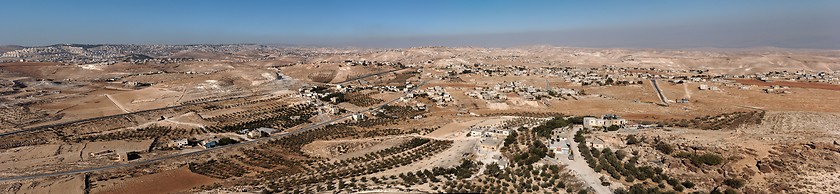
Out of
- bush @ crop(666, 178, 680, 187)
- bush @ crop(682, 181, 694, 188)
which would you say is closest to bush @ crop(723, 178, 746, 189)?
bush @ crop(682, 181, 694, 188)

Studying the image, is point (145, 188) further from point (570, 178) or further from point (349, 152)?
point (570, 178)

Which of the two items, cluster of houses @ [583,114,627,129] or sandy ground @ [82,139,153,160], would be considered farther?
sandy ground @ [82,139,153,160]

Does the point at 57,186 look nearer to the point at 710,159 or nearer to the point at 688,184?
the point at 688,184

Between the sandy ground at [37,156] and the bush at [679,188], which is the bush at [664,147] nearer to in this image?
the bush at [679,188]

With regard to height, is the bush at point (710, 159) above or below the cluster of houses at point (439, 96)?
above

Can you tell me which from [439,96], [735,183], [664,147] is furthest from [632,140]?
[439,96]

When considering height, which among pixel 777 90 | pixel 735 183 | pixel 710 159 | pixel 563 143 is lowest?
pixel 777 90

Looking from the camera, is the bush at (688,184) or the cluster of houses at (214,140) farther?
the cluster of houses at (214,140)

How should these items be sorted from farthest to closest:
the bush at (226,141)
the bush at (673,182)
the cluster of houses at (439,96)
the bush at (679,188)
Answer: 1. the cluster of houses at (439,96)
2. the bush at (226,141)
3. the bush at (673,182)
4. the bush at (679,188)

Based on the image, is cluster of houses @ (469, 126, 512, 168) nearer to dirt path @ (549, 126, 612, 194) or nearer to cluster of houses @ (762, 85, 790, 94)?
dirt path @ (549, 126, 612, 194)

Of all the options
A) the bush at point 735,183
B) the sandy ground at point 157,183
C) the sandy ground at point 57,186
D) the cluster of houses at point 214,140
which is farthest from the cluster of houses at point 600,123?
the sandy ground at point 57,186
